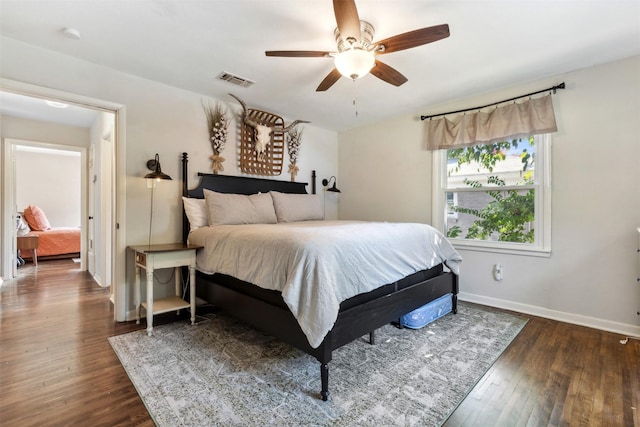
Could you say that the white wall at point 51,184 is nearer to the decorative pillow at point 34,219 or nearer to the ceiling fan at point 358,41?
the decorative pillow at point 34,219

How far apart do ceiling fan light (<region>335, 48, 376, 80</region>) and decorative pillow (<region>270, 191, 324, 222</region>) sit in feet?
6.34

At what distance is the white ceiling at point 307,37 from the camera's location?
190cm

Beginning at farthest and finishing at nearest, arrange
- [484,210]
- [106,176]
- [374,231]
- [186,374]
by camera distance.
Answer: [106,176]
[484,210]
[374,231]
[186,374]

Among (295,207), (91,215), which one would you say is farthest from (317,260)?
(91,215)

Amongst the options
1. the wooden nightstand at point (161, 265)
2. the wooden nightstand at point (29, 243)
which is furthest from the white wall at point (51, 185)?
the wooden nightstand at point (161, 265)

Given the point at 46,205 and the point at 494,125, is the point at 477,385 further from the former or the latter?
the point at 46,205

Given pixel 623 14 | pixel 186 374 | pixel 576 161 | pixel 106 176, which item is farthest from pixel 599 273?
pixel 106 176

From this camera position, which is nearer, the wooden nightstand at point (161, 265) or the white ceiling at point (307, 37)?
the white ceiling at point (307, 37)

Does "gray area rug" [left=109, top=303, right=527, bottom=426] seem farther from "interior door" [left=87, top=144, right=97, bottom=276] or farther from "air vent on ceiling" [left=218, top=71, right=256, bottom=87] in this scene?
"interior door" [left=87, top=144, right=97, bottom=276]

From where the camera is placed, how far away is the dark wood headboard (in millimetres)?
3219

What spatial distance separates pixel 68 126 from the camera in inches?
186

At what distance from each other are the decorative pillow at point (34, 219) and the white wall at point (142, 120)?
5.09 metres

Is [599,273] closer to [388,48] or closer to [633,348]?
[633,348]

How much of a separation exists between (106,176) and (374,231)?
378 centimetres
